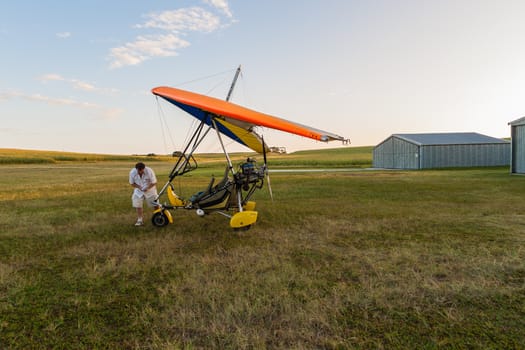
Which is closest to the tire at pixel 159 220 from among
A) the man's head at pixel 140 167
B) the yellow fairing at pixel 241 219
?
the man's head at pixel 140 167

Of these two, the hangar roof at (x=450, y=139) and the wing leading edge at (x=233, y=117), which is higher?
the hangar roof at (x=450, y=139)

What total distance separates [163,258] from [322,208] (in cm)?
672

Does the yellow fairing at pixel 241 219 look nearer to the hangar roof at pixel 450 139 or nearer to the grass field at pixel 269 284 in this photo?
the grass field at pixel 269 284

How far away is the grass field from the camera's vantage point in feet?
11.6

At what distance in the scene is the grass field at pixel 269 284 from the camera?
3529 millimetres

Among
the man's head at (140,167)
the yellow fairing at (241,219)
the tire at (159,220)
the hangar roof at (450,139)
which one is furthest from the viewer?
the hangar roof at (450,139)

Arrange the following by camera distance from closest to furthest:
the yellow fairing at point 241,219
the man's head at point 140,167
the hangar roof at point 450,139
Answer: the yellow fairing at point 241,219 → the man's head at point 140,167 → the hangar roof at point 450,139

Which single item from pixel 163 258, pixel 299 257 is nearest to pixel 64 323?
pixel 163 258

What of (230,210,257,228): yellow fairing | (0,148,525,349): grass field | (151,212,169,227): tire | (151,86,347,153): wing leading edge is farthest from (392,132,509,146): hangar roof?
(151,212,169,227): tire

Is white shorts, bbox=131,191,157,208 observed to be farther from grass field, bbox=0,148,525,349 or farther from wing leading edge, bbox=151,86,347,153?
wing leading edge, bbox=151,86,347,153

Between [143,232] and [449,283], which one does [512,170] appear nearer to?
[449,283]

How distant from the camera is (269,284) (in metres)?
4.80

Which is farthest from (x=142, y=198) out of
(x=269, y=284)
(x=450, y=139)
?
(x=450, y=139)

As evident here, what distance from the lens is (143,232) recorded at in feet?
27.5
